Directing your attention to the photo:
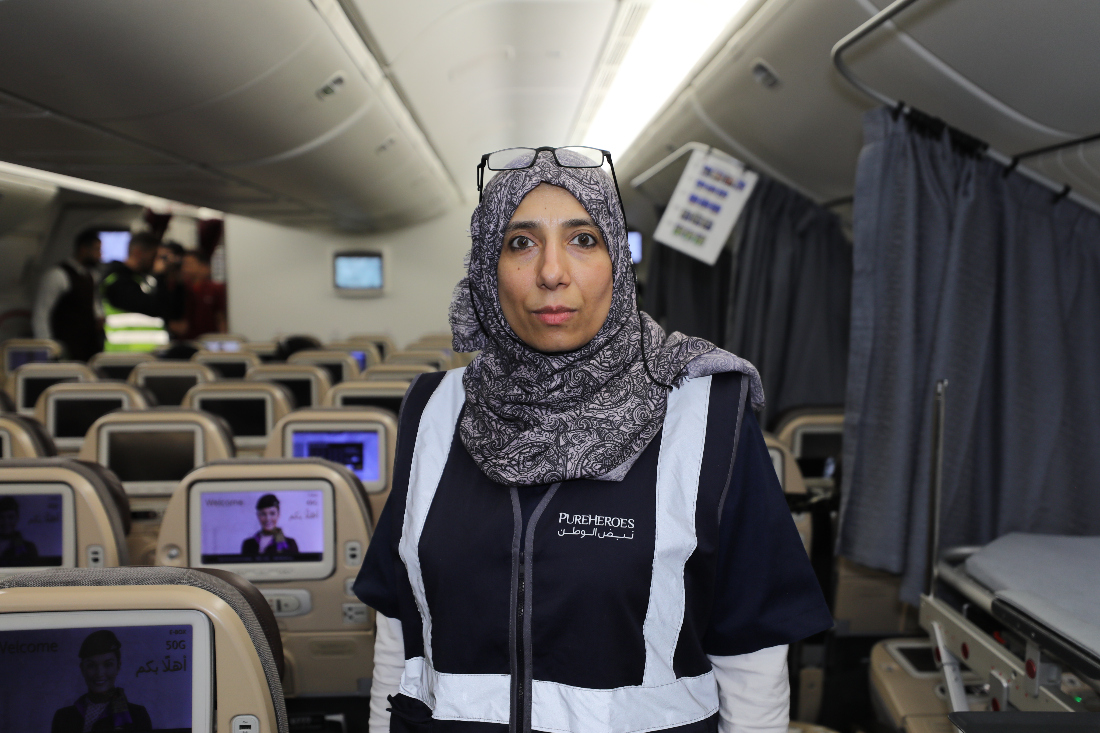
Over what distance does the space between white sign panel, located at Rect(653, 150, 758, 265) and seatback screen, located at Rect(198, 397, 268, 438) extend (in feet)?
7.90

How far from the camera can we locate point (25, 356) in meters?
8.20

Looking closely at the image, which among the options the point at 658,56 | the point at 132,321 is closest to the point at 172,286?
the point at 132,321

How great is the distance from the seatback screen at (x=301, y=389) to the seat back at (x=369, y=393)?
0.99m

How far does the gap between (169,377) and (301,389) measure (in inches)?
38.2

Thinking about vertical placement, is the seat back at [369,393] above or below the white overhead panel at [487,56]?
below

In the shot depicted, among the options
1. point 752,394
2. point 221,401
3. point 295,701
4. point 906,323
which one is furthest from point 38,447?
point 906,323

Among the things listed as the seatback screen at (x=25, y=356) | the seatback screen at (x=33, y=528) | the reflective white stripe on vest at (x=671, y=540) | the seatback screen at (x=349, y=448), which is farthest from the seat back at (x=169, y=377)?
the reflective white stripe on vest at (x=671, y=540)

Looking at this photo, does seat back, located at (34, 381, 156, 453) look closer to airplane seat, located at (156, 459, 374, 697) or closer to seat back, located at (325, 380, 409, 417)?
seat back, located at (325, 380, 409, 417)

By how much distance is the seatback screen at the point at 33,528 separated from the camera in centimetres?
203

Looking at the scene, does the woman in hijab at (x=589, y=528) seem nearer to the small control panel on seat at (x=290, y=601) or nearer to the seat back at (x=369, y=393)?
the small control panel on seat at (x=290, y=601)

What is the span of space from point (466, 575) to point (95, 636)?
58cm

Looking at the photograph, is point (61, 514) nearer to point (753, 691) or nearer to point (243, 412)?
point (753, 691)

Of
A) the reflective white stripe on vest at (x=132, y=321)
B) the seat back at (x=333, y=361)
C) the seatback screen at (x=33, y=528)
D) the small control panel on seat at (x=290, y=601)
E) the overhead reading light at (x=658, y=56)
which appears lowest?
the small control panel on seat at (x=290, y=601)

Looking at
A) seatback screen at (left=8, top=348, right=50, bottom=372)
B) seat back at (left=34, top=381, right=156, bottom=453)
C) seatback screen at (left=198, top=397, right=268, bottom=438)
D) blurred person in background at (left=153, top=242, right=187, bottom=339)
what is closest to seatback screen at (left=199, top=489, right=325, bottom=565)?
seatback screen at (left=198, top=397, right=268, bottom=438)
